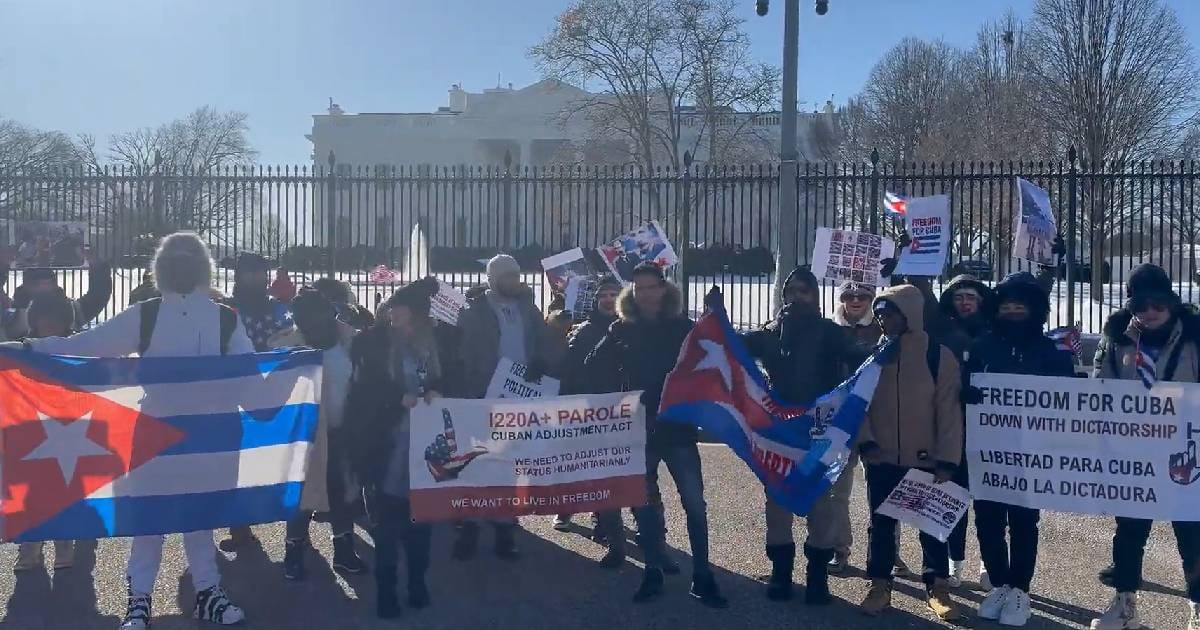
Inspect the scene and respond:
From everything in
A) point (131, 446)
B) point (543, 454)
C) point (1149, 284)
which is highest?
point (1149, 284)

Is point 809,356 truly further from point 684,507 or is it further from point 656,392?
point 684,507

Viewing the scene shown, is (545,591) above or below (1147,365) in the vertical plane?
below

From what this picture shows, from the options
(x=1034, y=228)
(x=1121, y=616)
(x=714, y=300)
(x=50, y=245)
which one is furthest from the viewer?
(x=50, y=245)

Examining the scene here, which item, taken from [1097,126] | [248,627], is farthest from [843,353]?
[1097,126]

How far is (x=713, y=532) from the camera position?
6.96 metres

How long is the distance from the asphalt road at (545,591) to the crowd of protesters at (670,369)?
0.13 meters

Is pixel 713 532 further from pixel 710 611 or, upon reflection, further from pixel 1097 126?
pixel 1097 126

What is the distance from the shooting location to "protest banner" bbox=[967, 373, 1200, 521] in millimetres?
5273

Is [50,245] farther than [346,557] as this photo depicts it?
Yes

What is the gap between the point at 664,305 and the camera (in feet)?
18.7

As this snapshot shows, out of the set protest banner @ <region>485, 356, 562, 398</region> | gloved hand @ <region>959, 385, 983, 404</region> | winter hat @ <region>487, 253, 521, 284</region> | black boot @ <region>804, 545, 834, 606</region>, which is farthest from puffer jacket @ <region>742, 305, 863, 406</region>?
winter hat @ <region>487, 253, 521, 284</region>

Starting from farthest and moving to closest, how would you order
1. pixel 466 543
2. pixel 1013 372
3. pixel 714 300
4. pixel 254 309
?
pixel 254 309 < pixel 466 543 < pixel 714 300 < pixel 1013 372

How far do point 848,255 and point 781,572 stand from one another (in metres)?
4.67

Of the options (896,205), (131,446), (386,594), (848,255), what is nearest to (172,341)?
(131,446)
